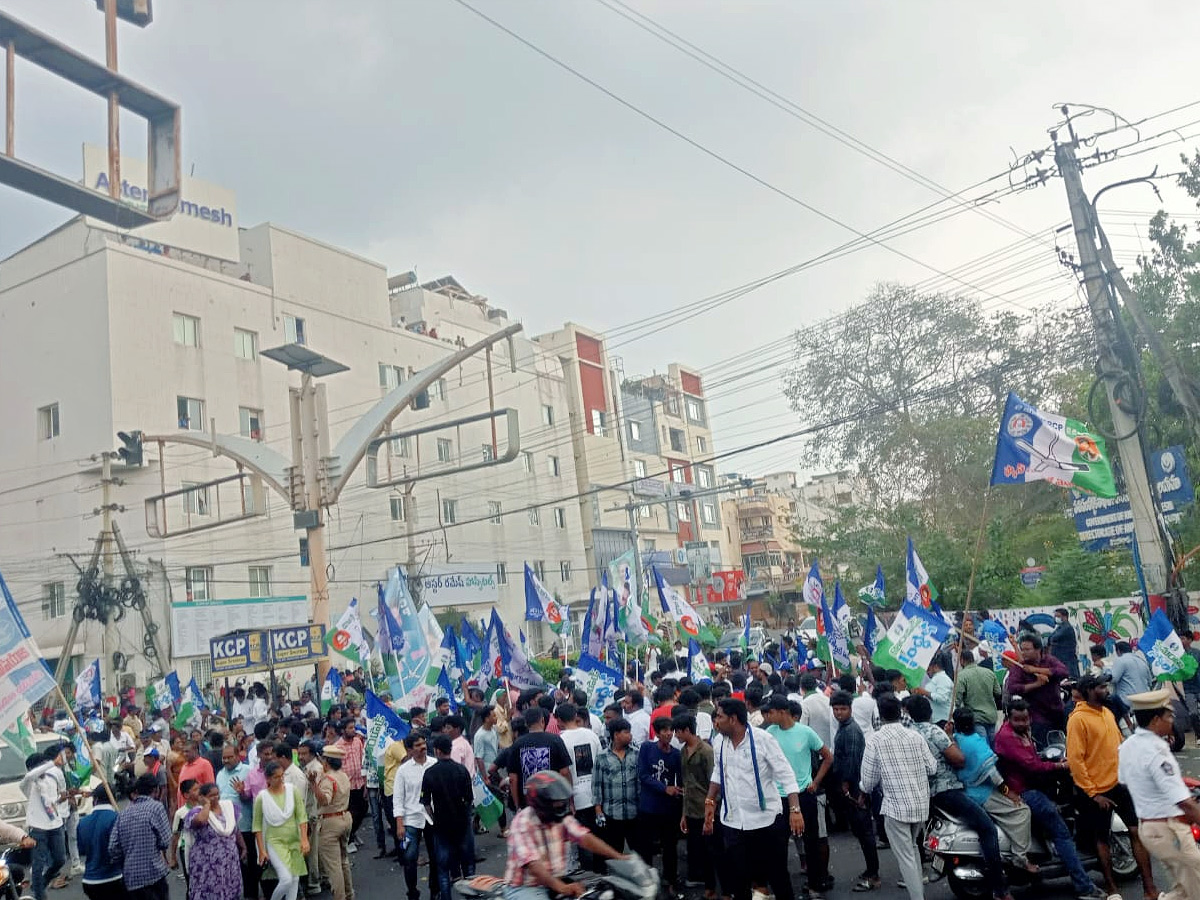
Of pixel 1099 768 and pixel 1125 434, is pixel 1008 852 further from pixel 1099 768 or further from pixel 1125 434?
pixel 1125 434

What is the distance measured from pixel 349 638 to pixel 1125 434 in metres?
13.0

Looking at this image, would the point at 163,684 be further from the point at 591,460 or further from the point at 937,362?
the point at 591,460

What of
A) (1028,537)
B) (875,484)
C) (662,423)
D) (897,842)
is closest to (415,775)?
(897,842)

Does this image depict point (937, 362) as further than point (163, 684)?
Yes

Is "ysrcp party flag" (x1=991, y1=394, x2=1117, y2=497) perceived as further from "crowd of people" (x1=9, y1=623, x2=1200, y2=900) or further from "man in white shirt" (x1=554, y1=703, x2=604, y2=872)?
"man in white shirt" (x1=554, y1=703, x2=604, y2=872)

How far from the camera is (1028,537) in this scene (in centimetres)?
2789

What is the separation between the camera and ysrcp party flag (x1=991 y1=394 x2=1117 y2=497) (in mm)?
12422

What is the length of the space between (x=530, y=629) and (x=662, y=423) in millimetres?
19202

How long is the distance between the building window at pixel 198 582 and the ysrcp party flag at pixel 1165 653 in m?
30.4

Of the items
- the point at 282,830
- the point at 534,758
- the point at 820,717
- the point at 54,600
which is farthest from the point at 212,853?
the point at 54,600

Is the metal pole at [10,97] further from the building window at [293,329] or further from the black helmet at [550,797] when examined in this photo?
the building window at [293,329]

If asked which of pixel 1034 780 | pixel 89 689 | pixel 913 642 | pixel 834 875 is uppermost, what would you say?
pixel 89 689

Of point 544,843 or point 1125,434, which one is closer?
point 544,843

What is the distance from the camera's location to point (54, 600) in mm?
33750
